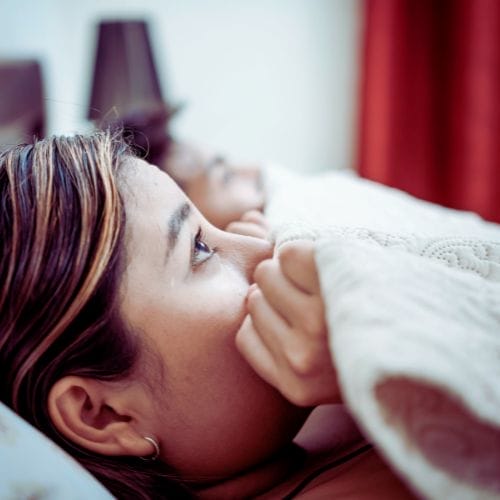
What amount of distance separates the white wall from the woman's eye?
1.85 m

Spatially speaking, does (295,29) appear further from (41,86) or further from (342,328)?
(342,328)

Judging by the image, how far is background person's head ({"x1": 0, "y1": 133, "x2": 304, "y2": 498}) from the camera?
2.06 ft

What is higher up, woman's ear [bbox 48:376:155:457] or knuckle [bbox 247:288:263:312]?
knuckle [bbox 247:288:263:312]

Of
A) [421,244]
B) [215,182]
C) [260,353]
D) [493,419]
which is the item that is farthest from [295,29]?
[493,419]

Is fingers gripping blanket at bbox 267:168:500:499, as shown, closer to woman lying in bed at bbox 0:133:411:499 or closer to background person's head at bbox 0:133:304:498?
woman lying in bed at bbox 0:133:411:499

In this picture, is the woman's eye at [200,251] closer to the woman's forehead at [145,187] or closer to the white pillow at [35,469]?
the woman's forehead at [145,187]

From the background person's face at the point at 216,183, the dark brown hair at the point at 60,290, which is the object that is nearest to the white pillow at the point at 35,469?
the dark brown hair at the point at 60,290

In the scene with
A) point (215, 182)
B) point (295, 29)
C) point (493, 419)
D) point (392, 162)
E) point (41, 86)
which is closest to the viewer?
point (493, 419)

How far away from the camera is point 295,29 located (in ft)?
8.53

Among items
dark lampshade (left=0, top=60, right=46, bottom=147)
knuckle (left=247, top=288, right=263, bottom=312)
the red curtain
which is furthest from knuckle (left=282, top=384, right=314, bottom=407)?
the red curtain

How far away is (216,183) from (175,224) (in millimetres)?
881

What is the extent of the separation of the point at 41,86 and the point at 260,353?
6.06ft

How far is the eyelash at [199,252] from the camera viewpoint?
0.71m

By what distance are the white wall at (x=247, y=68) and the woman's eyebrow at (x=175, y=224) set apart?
6.06 feet
